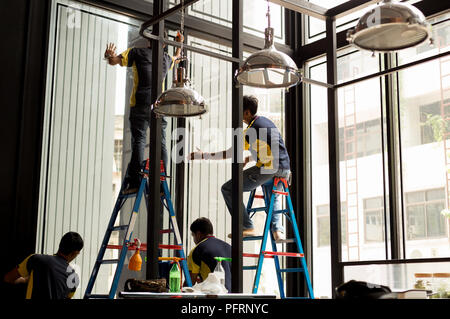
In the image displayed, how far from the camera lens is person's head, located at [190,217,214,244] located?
A: 5.23 m

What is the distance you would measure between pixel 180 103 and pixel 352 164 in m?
2.95

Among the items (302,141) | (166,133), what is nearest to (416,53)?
(302,141)

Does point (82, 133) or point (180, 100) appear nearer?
point (180, 100)

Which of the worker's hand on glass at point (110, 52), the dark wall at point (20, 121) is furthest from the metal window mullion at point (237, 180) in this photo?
the dark wall at point (20, 121)

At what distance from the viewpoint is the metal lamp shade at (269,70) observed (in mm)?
3262

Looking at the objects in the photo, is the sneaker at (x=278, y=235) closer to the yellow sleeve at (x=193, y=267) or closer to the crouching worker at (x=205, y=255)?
the crouching worker at (x=205, y=255)

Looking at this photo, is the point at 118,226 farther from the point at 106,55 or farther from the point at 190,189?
the point at 106,55

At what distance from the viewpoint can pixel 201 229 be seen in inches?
206

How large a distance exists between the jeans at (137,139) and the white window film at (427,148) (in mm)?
2218

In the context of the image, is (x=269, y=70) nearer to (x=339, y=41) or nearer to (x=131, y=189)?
(x=131, y=189)

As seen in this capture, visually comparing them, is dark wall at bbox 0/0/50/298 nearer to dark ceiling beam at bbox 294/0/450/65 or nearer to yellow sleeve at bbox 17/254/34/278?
yellow sleeve at bbox 17/254/34/278

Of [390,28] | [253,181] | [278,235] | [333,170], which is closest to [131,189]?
[253,181]

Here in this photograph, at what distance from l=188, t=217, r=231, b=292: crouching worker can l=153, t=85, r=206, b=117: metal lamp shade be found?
148cm

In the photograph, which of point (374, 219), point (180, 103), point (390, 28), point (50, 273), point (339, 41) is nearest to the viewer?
point (390, 28)
